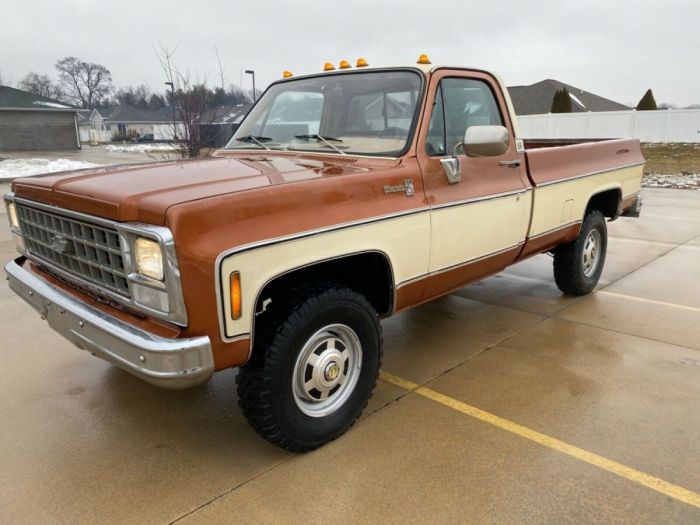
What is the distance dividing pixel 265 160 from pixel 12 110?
1436 inches

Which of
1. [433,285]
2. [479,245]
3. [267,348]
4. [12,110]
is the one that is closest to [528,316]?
[479,245]

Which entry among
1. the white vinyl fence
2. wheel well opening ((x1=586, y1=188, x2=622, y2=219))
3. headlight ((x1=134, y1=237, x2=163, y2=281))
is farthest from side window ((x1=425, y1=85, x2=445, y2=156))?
the white vinyl fence

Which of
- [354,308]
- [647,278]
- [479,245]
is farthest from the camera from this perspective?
[647,278]

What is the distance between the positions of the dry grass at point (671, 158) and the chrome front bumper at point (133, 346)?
18871 mm

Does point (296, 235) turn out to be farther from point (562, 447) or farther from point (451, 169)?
point (562, 447)

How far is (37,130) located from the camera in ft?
112

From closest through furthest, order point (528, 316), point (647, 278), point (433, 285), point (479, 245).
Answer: point (433, 285) → point (479, 245) → point (528, 316) → point (647, 278)

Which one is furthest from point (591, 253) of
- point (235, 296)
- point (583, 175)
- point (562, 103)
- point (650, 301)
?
point (562, 103)

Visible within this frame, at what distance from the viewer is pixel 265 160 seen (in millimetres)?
3438

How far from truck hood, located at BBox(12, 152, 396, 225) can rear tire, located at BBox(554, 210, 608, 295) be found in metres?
2.84

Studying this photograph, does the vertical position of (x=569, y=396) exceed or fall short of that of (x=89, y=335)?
it falls short

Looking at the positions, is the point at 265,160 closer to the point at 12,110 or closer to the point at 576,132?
the point at 576,132

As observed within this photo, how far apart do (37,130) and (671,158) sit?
35.0 metres

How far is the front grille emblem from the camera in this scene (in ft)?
9.36
